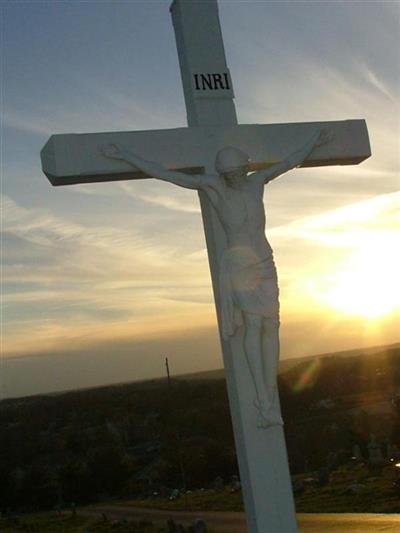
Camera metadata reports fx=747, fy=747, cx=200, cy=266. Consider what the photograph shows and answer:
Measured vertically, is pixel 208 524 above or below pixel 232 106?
below

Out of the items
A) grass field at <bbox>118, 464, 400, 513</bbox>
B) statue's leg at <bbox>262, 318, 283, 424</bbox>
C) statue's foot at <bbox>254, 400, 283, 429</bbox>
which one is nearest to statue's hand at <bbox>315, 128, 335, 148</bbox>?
statue's leg at <bbox>262, 318, 283, 424</bbox>

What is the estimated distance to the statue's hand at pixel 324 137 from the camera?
14.7 ft

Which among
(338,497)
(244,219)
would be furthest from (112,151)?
(338,497)

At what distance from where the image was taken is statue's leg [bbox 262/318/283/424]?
13.0 ft

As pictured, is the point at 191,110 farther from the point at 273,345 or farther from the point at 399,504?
the point at 399,504

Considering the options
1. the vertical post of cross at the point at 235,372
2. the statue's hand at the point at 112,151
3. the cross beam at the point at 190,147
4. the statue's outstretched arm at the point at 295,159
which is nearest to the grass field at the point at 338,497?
the vertical post of cross at the point at 235,372

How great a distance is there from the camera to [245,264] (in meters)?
3.88

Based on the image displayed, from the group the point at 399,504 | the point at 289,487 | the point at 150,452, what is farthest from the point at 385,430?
the point at 289,487

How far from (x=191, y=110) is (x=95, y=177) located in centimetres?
77

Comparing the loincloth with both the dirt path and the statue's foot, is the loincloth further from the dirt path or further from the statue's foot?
the dirt path

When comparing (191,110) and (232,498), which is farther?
(232,498)

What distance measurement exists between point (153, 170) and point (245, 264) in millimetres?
719

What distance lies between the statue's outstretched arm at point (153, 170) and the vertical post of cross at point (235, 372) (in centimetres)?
16

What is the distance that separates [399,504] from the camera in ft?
24.7
